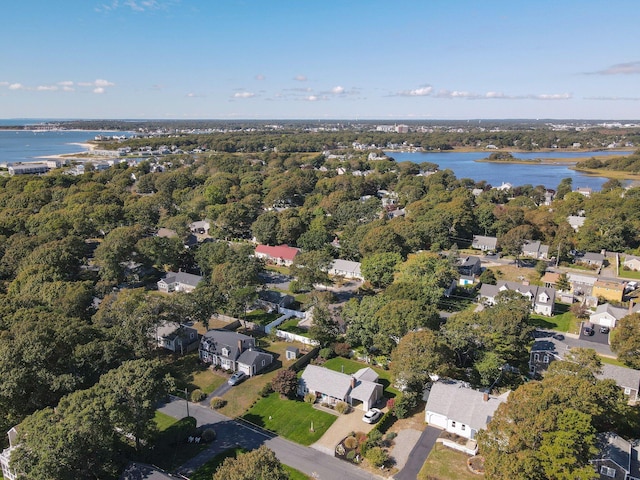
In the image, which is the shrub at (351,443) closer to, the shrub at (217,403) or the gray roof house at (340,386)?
the gray roof house at (340,386)

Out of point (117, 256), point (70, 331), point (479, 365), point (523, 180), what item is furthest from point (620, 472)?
point (523, 180)

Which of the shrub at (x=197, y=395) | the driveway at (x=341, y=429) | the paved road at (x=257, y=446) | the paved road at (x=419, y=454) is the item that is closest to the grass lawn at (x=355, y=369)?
the driveway at (x=341, y=429)

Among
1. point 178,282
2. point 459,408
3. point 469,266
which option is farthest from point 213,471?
point 469,266

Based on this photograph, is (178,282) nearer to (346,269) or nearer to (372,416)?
(346,269)

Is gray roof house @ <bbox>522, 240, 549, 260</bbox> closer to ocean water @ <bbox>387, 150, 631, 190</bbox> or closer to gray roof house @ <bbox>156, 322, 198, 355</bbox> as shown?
gray roof house @ <bbox>156, 322, 198, 355</bbox>

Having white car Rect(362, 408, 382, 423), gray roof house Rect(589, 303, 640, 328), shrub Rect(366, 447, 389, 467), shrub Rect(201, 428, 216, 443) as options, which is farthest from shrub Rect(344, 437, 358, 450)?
gray roof house Rect(589, 303, 640, 328)
